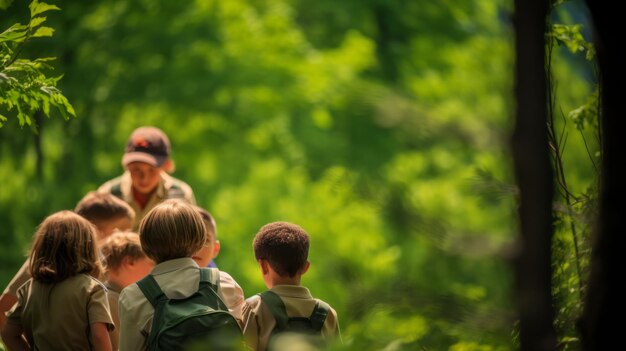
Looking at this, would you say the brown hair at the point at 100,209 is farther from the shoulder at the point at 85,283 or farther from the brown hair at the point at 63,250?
the shoulder at the point at 85,283

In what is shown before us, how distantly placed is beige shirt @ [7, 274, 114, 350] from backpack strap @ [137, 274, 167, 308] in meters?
0.43

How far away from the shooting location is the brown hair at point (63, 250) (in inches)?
187

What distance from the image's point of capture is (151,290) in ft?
14.4

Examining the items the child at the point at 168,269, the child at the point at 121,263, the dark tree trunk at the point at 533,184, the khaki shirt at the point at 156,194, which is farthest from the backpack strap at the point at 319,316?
the khaki shirt at the point at 156,194

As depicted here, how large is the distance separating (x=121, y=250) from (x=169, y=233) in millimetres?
929

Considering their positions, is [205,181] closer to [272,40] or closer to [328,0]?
[272,40]

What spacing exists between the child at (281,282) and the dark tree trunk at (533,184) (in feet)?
8.03

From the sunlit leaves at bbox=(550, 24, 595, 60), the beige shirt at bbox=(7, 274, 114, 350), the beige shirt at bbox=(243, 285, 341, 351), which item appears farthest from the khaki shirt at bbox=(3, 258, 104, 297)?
the sunlit leaves at bbox=(550, 24, 595, 60)

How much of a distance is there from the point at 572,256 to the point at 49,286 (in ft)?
8.24

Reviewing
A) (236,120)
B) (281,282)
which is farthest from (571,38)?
(236,120)

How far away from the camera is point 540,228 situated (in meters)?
2.11

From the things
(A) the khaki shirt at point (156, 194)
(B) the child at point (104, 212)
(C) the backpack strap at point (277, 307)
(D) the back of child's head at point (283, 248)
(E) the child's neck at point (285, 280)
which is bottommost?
(C) the backpack strap at point (277, 307)

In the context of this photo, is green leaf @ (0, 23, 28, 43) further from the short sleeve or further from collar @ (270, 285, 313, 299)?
collar @ (270, 285, 313, 299)

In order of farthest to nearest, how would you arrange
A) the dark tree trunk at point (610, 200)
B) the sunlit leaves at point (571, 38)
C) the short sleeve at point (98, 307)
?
the short sleeve at point (98, 307) < the sunlit leaves at point (571, 38) < the dark tree trunk at point (610, 200)
